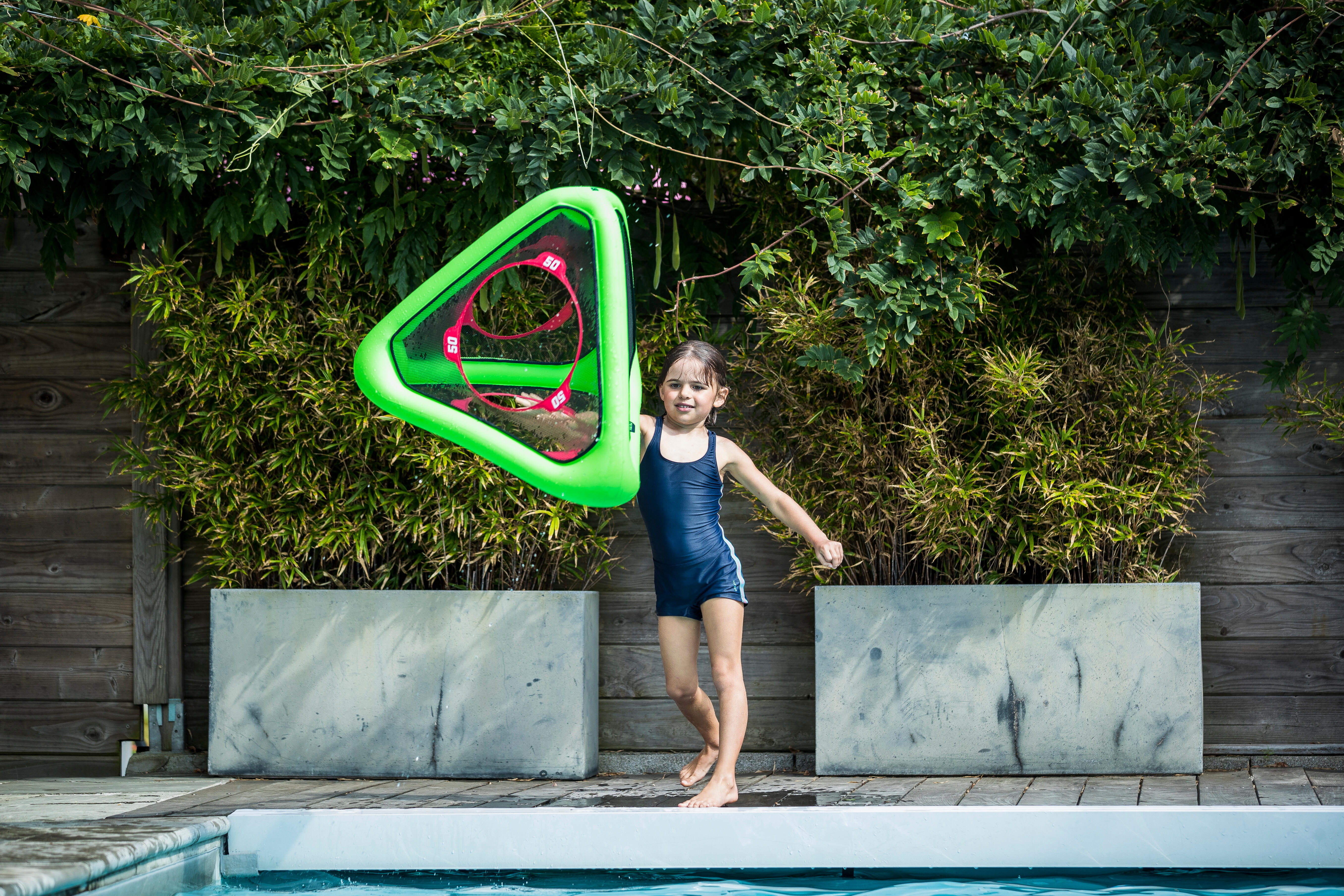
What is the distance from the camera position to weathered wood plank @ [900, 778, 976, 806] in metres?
2.92

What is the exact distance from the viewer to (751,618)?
391 cm

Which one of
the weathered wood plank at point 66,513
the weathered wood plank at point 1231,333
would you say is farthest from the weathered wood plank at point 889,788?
the weathered wood plank at point 66,513

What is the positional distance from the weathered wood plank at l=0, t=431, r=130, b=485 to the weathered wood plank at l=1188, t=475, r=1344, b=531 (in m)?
3.93

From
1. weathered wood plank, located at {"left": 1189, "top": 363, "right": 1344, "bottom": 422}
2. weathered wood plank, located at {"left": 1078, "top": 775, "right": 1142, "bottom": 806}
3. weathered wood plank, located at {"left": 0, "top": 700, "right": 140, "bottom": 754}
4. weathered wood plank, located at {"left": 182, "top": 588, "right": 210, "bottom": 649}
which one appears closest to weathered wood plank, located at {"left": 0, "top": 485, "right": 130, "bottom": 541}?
weathered wood plank, located at {"left": 182, "top": 588, "right": 210, "bottom": 649}

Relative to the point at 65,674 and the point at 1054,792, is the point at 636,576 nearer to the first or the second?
the point at 1054,792

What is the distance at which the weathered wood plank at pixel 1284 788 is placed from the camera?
2822 mm

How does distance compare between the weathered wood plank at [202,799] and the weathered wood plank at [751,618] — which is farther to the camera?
the weathered wood plank at [751,618]

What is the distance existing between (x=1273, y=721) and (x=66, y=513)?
14.3 ft

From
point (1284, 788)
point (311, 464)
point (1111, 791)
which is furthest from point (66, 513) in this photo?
point (1284, 788)

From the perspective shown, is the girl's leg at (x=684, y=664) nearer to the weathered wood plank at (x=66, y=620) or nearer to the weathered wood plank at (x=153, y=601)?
the weathered wood plank at (x=153, y=601)

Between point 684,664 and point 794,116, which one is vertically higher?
point 794,116

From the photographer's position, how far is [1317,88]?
3240mm

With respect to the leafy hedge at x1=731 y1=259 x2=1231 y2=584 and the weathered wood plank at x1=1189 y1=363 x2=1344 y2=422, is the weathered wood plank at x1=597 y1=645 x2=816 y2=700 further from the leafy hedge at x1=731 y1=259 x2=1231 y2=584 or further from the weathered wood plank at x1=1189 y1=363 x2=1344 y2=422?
the weathered wood plank at x1=1189 y1=363 x2=1344 y2=422

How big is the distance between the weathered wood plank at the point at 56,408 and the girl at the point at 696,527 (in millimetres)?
2210
